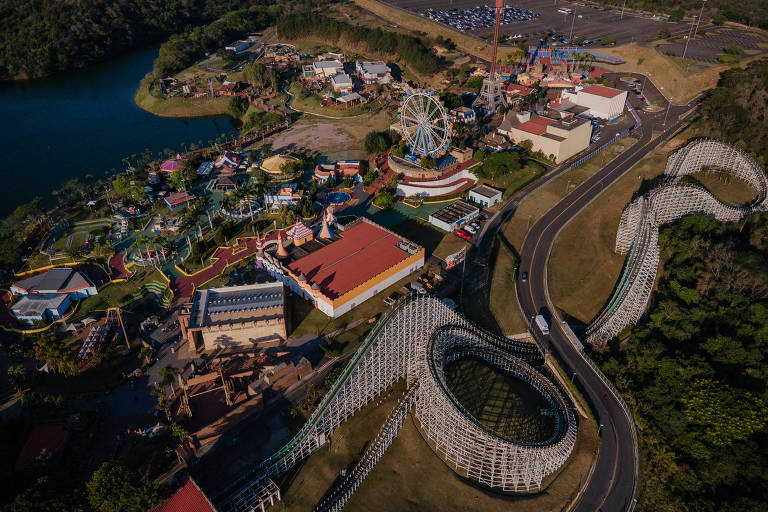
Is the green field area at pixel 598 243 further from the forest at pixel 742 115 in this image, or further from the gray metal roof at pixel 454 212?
the gray metal roof at pixel 454 212

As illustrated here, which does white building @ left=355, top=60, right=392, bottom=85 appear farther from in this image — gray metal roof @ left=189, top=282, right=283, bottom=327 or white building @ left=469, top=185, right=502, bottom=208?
gray metal roof @ left=189, top=282, right=283, bottom=327

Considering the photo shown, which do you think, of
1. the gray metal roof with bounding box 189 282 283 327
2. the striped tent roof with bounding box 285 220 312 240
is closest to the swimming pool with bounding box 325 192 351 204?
the striped tent roof with bounding box 285 220 312 240

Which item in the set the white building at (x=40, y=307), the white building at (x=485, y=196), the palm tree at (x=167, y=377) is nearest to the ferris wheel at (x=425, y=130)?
the white building at (x=485, y=196)

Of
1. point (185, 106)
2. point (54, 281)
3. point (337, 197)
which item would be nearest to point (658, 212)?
point (337, 197)

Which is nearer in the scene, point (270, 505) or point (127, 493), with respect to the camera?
point (127, 493)

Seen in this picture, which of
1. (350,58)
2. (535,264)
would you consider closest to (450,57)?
(350,58)

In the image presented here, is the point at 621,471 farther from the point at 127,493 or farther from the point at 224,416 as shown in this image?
the point at 127,493
